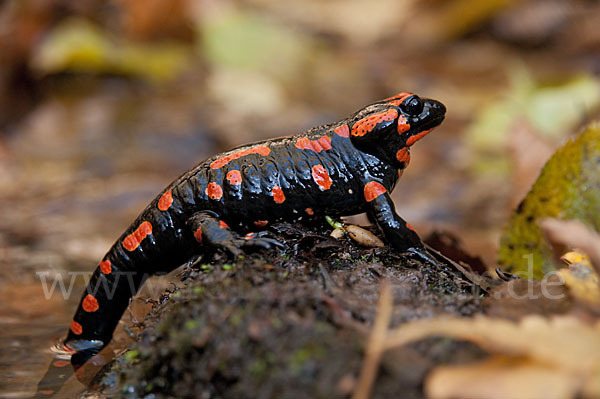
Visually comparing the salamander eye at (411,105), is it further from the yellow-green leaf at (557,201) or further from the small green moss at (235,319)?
the small green moss at (235,319)

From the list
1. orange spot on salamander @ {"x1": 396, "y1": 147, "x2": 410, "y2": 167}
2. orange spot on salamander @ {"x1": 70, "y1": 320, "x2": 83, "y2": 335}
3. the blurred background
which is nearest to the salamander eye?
orange spot on salamander @ {"x1": 396, "y1": 147, "x2": 410, "y2": 167}

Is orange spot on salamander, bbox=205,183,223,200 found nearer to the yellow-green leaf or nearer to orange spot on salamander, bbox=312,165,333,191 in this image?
orange spot on salamander, bbox=312,165,333,191

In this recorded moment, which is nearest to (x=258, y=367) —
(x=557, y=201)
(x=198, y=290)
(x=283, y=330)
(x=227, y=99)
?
(x=283, y=330)

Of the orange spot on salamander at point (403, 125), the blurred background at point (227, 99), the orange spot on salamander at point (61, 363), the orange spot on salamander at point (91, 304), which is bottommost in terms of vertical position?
the orange spot on salamander at point (61, 363)

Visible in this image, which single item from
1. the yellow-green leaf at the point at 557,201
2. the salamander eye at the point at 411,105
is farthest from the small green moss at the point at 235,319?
the yellow-green leaf at the point at 557,201

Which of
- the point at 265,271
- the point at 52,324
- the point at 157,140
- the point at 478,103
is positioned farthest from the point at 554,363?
the point at 478,103

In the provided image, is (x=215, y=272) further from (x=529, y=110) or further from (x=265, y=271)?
(x=529, y=110)
